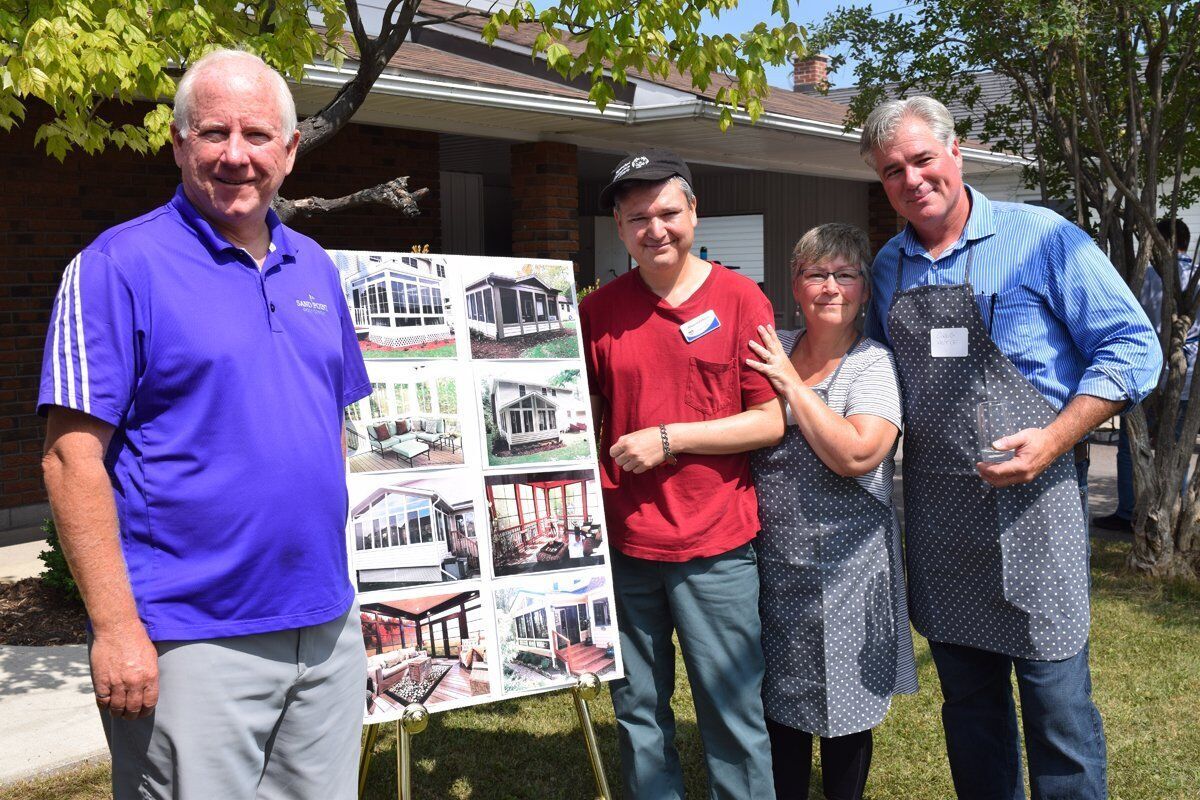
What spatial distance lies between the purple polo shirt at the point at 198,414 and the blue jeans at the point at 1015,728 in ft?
5.94

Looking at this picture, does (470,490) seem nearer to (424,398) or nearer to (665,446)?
(424,398)

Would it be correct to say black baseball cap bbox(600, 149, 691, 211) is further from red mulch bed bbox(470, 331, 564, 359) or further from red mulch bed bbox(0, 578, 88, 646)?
red mulch bed bbox(0, 578, 88, 646)

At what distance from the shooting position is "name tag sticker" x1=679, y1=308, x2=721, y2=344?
2.72 m

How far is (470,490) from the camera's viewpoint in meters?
2.95

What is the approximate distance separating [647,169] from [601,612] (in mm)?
1253

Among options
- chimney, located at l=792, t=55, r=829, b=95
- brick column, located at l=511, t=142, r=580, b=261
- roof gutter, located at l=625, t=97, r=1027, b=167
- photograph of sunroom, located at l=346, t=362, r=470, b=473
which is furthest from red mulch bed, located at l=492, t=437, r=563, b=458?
chimney, located at l=792, t=55, r=829, b=95

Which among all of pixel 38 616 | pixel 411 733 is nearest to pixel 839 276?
pixel 411 733

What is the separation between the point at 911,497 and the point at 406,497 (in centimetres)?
143

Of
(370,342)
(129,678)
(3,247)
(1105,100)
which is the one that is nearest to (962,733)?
(370,342)

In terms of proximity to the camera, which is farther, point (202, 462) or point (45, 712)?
point (45, 712)

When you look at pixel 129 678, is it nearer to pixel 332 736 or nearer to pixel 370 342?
pixel 332 736

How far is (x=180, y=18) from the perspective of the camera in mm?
3217

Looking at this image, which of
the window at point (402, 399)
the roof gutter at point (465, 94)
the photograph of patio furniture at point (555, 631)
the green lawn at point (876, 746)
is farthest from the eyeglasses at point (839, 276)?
the roof gutter at point (465, 94)

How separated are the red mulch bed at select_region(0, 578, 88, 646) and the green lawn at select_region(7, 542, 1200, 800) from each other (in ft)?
6.03
